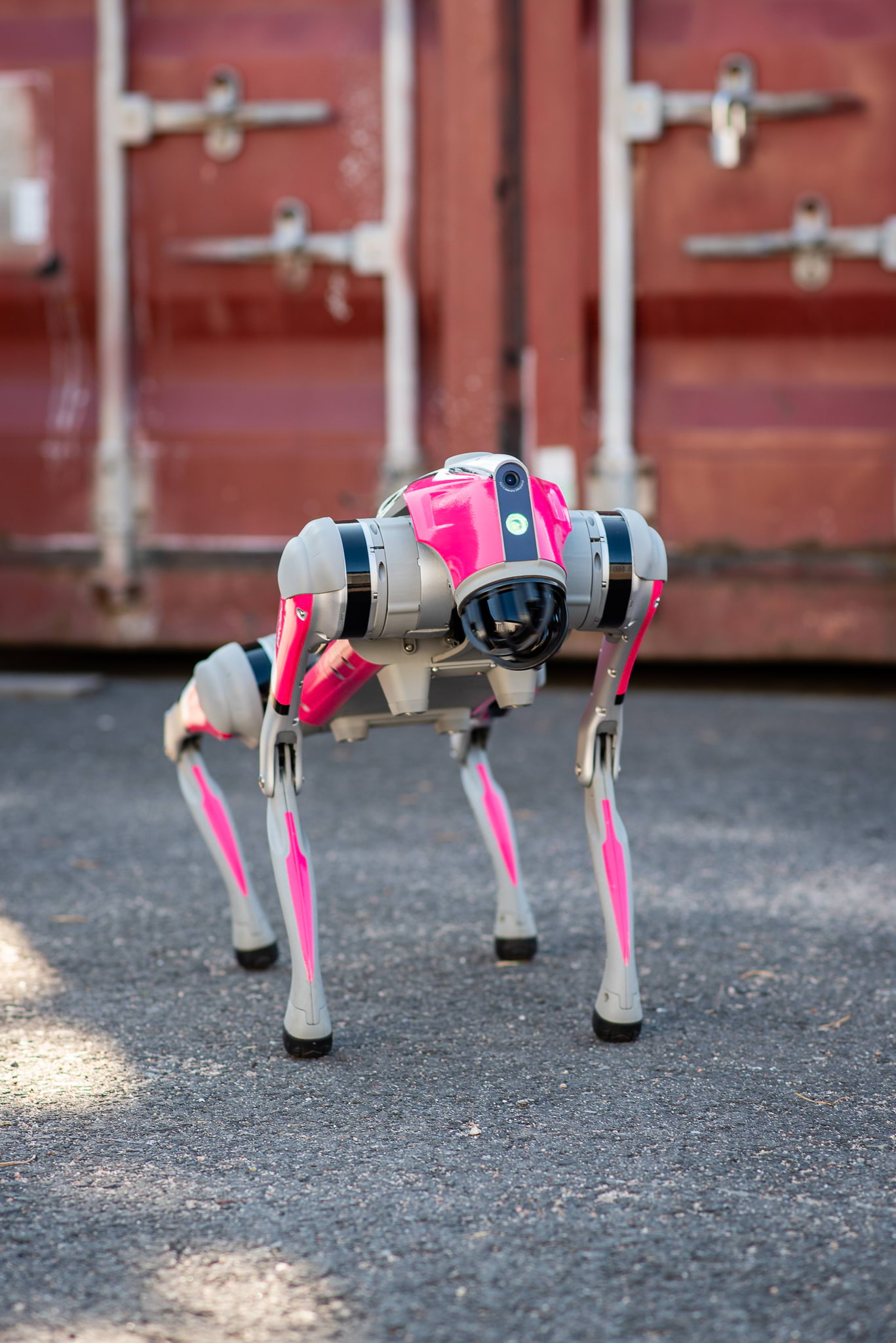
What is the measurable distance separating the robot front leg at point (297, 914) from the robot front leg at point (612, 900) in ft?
1.31

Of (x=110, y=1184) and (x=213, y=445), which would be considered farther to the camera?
(x=213, y=445)

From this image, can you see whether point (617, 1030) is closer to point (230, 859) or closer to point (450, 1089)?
point (450, 1089)

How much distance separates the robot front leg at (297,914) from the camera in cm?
212

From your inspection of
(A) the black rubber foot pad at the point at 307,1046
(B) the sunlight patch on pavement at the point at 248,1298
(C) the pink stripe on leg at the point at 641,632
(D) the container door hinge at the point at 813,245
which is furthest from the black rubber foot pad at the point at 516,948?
(D) the container door hinge at the point at 813,245

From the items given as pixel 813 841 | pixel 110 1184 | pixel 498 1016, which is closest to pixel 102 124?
pixel 813 841

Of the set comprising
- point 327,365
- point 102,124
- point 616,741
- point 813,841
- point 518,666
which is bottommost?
point 813,841

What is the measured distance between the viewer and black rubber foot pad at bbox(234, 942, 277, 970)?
99.4 inches

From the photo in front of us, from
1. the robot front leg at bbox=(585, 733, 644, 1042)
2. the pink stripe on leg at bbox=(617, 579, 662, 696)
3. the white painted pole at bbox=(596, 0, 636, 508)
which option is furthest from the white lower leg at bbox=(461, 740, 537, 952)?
the white painted pole at bbox=(596, 0, 636, 508)

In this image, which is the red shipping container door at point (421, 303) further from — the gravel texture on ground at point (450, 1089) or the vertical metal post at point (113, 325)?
the gravel texture on ground at point (450, 1089)

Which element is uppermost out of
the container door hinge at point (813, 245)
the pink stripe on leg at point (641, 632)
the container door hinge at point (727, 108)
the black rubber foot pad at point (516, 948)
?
the container door hinge at point (727, 108)

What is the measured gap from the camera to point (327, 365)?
4.82 meters

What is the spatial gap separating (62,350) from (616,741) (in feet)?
11.0

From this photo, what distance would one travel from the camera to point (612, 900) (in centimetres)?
218

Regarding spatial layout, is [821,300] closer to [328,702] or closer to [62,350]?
[62,350]
